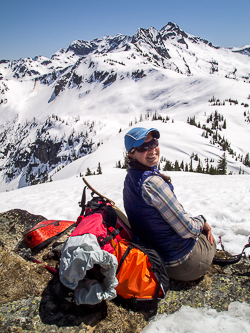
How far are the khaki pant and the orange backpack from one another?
0.47 m

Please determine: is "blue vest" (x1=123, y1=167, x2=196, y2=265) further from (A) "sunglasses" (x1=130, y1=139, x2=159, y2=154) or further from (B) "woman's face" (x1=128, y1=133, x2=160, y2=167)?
(A) "sunglasses" (x1=130, y1=139, x2=159, y2=154)

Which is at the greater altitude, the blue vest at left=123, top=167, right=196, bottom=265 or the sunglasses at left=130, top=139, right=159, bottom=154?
the sunglasses at left=130, top=139, right=159, bottom=154

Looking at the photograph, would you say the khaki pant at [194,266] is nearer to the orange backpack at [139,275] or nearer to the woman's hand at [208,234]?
the woman's hand at [208,234]

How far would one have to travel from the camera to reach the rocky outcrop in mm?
2729

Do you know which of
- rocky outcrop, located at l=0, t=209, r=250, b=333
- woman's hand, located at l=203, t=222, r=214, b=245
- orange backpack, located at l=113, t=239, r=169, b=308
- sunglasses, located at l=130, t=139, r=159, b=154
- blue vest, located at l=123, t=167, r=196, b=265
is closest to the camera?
rocky outcrop, located at l=0, t=209, r=250, b=333

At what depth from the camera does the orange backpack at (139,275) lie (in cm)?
303

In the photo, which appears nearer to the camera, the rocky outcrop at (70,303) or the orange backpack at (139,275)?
the rocky outcrop at (70,303)

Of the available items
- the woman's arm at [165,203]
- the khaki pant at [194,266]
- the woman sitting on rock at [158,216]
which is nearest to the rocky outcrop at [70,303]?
the khaki pant at [194,266]

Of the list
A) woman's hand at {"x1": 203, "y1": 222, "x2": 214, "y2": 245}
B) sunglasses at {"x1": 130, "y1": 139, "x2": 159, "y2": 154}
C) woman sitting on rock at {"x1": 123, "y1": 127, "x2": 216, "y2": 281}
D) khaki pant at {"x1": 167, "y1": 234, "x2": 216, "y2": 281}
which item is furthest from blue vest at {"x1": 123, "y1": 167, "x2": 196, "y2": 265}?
woman's hand at {"x1": 203, "y1": 222, "x2": 214, "y2": 245}

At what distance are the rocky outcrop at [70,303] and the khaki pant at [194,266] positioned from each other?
0.22 meters

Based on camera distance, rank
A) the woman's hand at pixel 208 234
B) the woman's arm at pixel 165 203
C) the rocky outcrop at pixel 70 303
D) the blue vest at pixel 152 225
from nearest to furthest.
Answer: the rocky outcrop at pixel 70 303, the woman's arm at pixel 165 203, the blue vest at pixel 152 225, the woman's hand at pixel 208 234

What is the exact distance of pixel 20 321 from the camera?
262cm

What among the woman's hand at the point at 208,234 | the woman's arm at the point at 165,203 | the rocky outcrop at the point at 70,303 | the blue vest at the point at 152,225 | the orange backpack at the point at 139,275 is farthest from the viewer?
the woman's hand at the point at 208,234

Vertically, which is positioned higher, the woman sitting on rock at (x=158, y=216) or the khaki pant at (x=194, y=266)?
the woman sitting on rock at (x=158, y=216)
